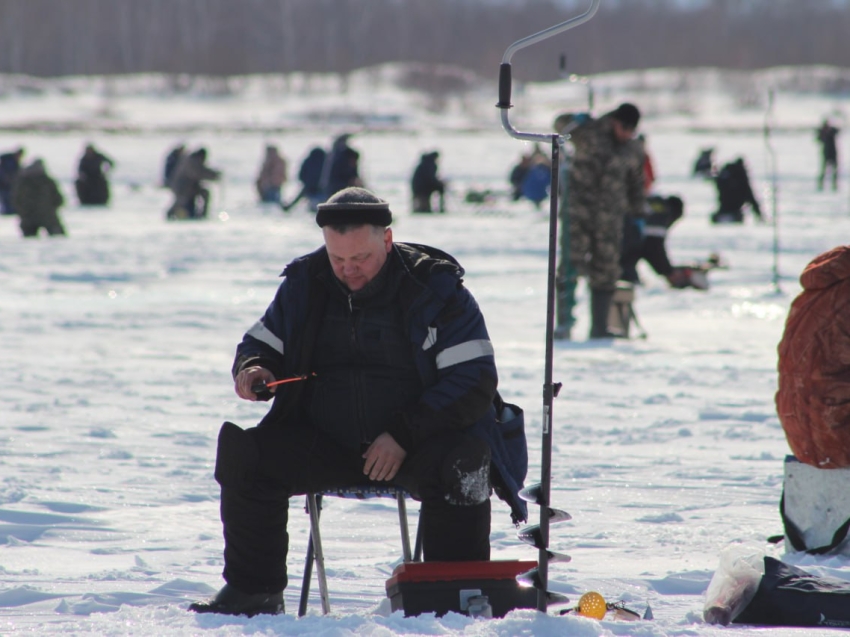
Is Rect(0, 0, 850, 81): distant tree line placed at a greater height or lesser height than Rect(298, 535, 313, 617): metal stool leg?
greater

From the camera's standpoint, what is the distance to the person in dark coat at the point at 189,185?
18.4 m

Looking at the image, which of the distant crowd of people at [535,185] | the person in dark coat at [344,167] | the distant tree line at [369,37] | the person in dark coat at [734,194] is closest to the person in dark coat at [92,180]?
the distant crowd of people at [535,185]

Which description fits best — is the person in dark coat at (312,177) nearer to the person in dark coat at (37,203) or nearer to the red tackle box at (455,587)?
the person in dark coat at (37,203)

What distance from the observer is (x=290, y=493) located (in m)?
3.14

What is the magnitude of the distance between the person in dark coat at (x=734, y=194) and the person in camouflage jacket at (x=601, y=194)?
383 inches

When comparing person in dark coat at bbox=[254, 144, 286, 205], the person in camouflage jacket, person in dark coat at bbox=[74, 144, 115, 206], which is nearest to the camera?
the person in camouflage jacket

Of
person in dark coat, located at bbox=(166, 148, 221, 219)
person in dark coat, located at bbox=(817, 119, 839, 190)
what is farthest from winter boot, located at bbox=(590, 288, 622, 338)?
person in dark coat, located at bbox=(817, 119, 839, 190)

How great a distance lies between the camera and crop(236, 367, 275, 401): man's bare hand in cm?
314

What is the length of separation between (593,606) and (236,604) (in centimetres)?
81

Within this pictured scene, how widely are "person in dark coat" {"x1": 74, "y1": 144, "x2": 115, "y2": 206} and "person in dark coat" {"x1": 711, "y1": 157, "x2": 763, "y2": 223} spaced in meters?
8.94

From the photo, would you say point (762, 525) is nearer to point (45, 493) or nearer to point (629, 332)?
point (45, 493)

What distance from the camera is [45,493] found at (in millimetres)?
4582

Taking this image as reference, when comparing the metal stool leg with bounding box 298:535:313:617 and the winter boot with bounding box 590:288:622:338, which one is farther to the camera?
the winter boot with bounding box 590:288:622:338

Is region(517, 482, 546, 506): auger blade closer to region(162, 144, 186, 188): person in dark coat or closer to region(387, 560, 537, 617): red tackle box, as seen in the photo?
region(387, 560, 537, 617): red tackle box
